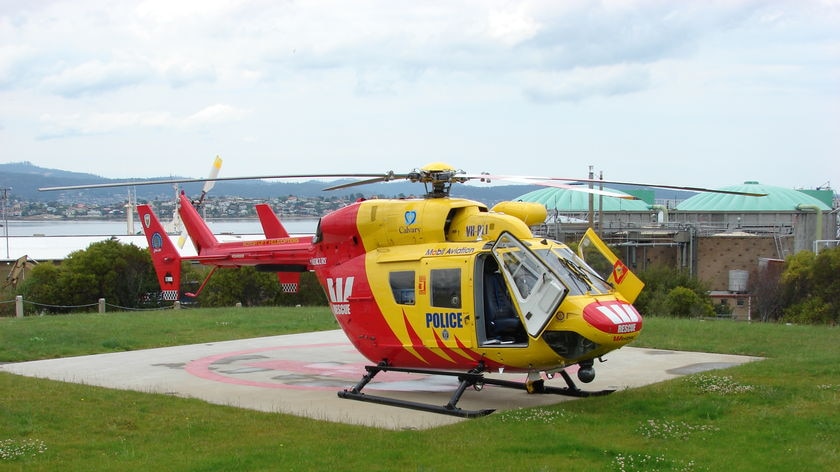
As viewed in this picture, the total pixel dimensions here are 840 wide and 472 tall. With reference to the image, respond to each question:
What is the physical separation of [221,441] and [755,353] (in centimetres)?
1248

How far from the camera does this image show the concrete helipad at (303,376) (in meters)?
13.7

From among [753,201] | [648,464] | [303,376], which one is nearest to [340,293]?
→ [303,376]

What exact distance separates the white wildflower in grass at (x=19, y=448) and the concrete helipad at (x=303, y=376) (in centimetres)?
363

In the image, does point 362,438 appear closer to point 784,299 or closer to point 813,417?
point 813,417

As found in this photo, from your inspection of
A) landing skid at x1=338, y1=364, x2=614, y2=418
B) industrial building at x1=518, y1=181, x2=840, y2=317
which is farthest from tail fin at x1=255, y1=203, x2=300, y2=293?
industrial building at x1=518, y1=181, x2=840, y2=317

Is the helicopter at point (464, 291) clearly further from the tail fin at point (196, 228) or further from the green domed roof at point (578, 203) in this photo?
the green domed roof at point (578, 203)

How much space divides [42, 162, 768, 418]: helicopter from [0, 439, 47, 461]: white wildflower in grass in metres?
5.20

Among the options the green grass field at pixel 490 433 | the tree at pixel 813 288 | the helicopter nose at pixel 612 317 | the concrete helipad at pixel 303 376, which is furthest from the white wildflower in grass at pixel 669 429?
the tree at pixel 813 288

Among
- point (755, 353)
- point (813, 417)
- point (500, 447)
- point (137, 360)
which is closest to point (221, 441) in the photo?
point (500, 447)

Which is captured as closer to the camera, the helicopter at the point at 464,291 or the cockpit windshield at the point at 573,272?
the helicopter at the point at 464,291

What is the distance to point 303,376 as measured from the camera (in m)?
16.8

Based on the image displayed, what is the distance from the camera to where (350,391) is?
1444 cm

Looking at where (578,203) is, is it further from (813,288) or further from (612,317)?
(612,317)

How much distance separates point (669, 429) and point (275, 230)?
11.1 m
